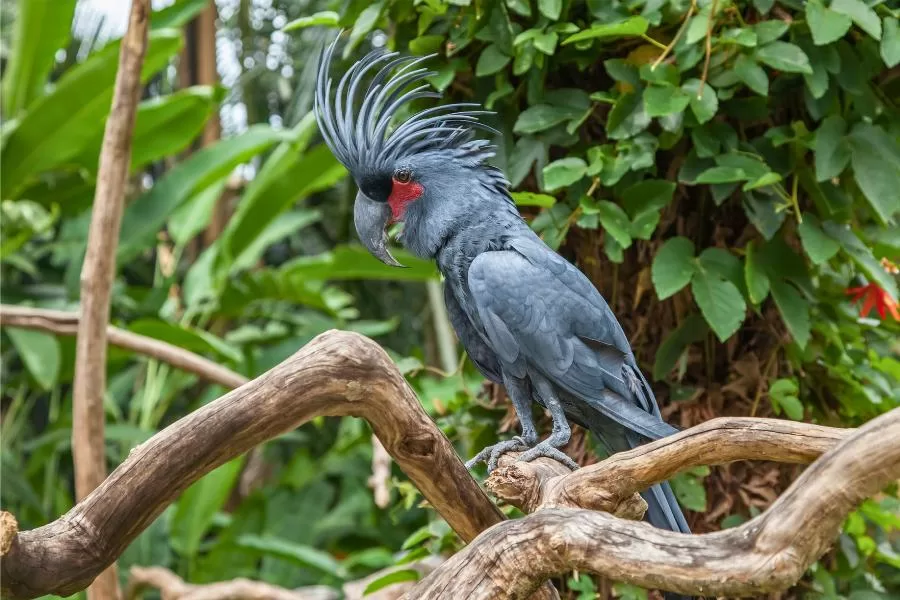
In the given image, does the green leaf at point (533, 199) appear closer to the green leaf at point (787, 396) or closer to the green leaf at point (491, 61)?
the green leaf at point (491, 61)

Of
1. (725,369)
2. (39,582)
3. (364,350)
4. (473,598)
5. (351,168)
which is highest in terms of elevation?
(351,168)

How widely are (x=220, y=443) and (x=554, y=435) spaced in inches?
20.7

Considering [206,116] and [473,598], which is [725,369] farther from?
[206,116]

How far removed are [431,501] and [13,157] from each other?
2.56 meters

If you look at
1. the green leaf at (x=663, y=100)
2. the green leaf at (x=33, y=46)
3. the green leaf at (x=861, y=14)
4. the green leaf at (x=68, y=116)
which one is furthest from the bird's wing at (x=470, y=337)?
the green leaf at (x=33, y=46)

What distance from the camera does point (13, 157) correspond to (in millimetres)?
3301

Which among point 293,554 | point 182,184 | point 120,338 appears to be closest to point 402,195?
point 120,338

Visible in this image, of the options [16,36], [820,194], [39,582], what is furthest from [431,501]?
[16,36]

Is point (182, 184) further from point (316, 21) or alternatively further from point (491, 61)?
point (491, 61)

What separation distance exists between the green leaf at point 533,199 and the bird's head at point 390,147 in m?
0.18

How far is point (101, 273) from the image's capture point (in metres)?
2.12

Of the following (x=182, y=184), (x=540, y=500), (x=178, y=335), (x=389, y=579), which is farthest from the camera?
(x=182, y=184)

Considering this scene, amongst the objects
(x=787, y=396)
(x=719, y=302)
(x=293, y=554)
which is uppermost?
(x=719, y=302)

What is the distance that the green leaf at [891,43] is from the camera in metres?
1.52
